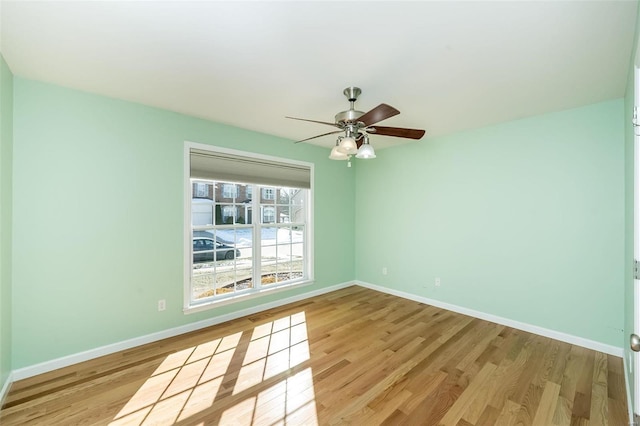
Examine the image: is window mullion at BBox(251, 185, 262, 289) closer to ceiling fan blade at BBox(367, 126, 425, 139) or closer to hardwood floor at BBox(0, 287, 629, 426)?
hardwood floor at BBox(0, 287, 629, 426)

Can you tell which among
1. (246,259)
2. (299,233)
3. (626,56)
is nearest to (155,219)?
(246,259)

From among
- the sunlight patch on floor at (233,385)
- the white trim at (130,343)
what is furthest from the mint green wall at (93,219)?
the sunlight patch on floor at (233,385)

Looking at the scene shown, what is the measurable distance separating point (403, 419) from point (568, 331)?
7.92 feet

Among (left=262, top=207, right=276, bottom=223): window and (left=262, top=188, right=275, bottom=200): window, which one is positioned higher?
(left=262, top=188, right=275, bottom=200): window

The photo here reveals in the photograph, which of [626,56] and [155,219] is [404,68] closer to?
[626,56]

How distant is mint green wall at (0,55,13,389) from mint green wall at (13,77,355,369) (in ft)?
0.26

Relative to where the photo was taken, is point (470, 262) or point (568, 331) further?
point (470, 262)

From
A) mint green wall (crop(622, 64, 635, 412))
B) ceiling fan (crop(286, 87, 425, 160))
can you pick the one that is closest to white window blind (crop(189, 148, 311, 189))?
ceiling fan (crop(286, 87, 425, 160))

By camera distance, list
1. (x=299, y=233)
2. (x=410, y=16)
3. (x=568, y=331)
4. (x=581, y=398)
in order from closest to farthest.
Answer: (x=410, y=16)
(x=581, y=398)
(x=568, y=331)
(x=299, y=233)

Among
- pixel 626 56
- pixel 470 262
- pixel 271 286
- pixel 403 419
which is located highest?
pixel 626 56

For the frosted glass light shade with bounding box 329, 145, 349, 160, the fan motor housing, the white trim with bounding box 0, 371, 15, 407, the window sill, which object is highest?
the fan motor housing

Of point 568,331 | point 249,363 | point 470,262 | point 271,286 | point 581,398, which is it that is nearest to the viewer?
point 581,398

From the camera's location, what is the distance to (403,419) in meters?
1.87

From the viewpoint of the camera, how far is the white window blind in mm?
3293
